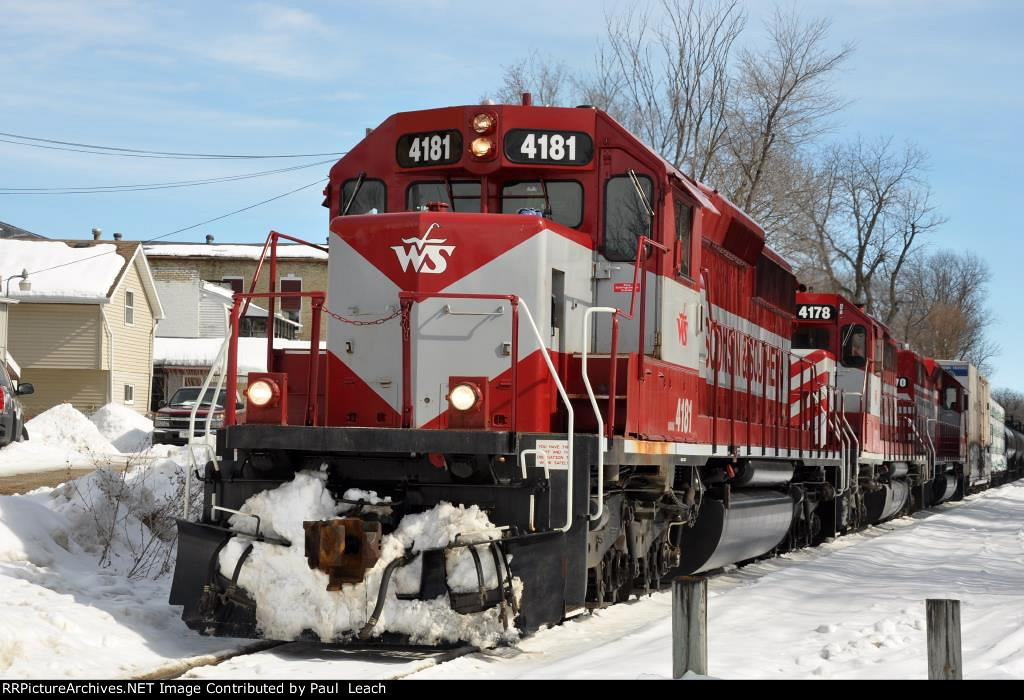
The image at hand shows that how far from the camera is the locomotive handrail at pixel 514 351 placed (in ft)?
23.1

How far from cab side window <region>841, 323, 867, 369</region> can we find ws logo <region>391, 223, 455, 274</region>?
39.5 feet

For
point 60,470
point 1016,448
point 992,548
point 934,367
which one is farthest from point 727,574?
point 1016,448

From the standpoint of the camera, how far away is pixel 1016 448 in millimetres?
57781

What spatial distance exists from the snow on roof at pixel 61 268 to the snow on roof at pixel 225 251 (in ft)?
50.4

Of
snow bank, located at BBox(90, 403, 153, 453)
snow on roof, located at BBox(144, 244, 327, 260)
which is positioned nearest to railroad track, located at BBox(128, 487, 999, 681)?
snow bank, located at BBox(90, 403, 153, 453)

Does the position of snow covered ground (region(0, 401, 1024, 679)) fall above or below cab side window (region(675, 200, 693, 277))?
below

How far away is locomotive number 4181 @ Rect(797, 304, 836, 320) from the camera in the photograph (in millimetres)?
18047

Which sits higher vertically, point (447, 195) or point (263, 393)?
point (447, 195)

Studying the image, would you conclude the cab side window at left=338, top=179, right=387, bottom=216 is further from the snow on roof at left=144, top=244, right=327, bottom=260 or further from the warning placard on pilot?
the snow on roof at left=144, top=244, right=327, bottom=260

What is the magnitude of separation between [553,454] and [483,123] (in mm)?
2624

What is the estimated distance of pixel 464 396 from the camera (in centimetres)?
716

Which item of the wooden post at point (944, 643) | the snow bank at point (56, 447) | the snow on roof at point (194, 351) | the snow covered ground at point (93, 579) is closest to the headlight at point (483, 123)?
the snow covered ground at point (93, 579)

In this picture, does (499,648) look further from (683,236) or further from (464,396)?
(683,236)

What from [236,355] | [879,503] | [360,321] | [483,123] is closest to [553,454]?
[360,321]
